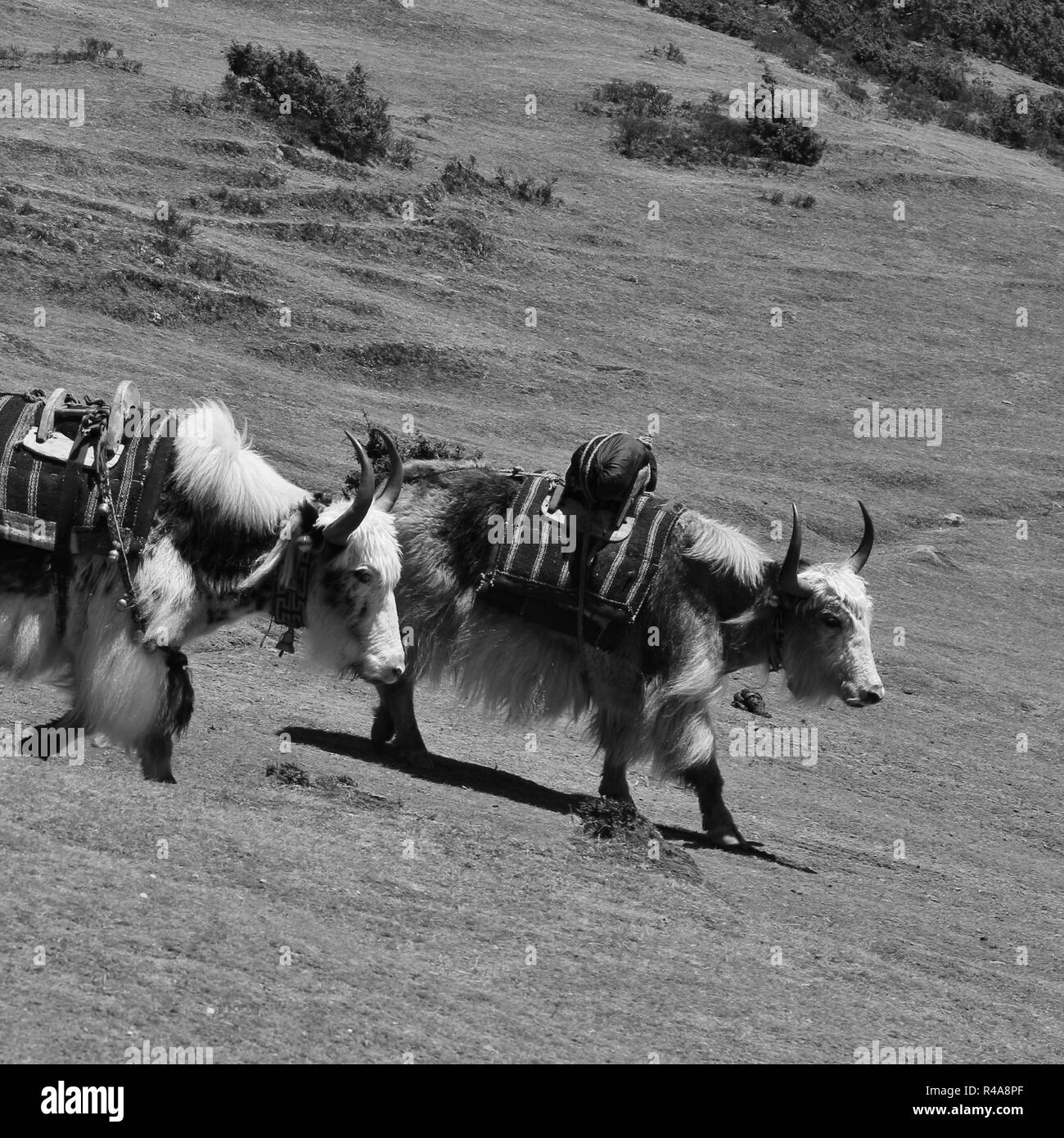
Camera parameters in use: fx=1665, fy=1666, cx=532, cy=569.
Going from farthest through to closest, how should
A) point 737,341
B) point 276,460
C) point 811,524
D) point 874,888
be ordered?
1. point 737,341
2. point 811,524
3. point 276,460
4. point 874,888

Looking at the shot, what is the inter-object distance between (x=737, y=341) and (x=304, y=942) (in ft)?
46.8

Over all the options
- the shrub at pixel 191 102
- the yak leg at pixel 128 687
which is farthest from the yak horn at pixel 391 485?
the shrub at pixel 191 102

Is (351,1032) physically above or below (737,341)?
below

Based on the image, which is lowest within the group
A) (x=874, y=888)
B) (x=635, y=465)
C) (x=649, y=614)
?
(x=874, y=888)

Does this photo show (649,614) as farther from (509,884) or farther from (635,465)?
(509,884)

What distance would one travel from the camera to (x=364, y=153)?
816 inches

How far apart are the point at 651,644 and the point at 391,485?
185cm

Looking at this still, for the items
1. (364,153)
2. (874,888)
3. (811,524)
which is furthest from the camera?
(364,153)

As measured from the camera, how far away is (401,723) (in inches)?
347

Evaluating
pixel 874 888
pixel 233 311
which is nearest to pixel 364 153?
pixel 233 311

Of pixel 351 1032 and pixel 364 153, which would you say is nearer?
pixel 351 1032

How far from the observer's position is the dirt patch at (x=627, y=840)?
7598mm

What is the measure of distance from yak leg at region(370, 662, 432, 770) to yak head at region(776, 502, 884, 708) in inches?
78.4

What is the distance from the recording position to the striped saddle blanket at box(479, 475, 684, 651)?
8.73 meters
